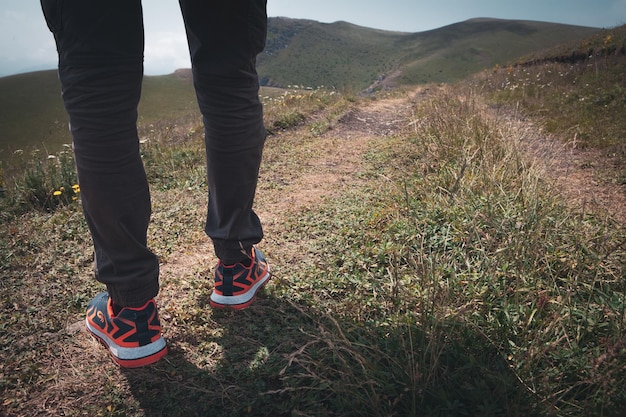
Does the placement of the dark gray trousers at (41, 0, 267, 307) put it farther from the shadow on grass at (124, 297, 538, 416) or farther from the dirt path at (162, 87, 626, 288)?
the dirt path at (162, 87, 626, 288)

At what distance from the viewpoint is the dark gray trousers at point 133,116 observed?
3.70ft

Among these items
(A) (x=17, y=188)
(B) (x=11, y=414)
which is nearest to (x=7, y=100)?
(A) (x=17, y=188)

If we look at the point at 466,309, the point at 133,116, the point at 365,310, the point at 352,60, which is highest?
the point at 352,60

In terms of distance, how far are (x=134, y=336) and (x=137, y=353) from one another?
67mm

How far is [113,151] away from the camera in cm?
123

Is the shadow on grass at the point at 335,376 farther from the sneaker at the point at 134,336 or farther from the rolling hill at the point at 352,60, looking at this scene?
the rolling hill at the point at 352,60

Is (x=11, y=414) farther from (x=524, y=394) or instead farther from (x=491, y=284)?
(x=491, y=284)

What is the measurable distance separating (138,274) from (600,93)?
7310 mm

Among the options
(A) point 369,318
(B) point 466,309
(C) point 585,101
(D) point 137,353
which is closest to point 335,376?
(A) point 369,318

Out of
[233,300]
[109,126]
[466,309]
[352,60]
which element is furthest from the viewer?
[352,60]

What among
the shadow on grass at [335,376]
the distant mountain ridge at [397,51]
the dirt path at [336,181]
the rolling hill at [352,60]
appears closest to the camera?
the shadow on grass at [335,376]

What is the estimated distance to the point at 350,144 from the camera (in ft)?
15.7

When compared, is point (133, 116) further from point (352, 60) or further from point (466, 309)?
point (352, 60)

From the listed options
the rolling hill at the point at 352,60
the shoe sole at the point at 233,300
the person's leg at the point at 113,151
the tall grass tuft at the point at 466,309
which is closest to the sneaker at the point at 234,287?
the shoe sole at the point at 233,300
